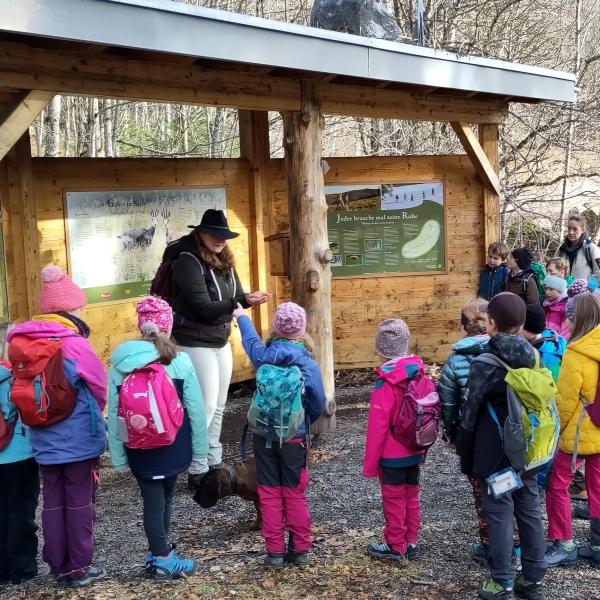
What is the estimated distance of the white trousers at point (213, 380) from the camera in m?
5.48

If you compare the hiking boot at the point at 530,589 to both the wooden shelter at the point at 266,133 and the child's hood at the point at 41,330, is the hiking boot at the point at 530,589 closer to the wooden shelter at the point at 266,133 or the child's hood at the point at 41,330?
the child's hood at the point at 41,330

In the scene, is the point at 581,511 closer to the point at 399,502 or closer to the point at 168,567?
the point at 399,502

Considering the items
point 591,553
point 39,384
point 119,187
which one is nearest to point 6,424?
point 39,384

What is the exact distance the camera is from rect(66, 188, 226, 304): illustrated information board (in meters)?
7.14

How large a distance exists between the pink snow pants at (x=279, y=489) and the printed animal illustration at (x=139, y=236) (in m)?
3.84

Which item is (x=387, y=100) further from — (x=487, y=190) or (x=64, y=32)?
(x=64, y=32)

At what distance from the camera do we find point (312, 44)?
5902 mm

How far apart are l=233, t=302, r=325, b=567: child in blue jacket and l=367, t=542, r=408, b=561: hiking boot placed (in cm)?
40

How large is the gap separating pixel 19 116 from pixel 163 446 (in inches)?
91.9

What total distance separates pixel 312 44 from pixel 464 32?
33.3ft

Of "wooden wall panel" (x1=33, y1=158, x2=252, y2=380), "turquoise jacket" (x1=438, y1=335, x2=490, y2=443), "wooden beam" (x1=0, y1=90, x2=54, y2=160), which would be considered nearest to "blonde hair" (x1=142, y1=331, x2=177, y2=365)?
"turquoise jacket" (x1=438, y1=335, x2=490, y2=443)

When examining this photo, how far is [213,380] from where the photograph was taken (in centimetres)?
553

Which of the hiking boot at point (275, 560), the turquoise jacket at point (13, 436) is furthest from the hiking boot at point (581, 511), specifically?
the turquoise jacket at point (13, 436)

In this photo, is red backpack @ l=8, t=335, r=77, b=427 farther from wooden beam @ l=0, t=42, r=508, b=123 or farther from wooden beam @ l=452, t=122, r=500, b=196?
wooden beam @ l=452, t=122, r=500, b=196
